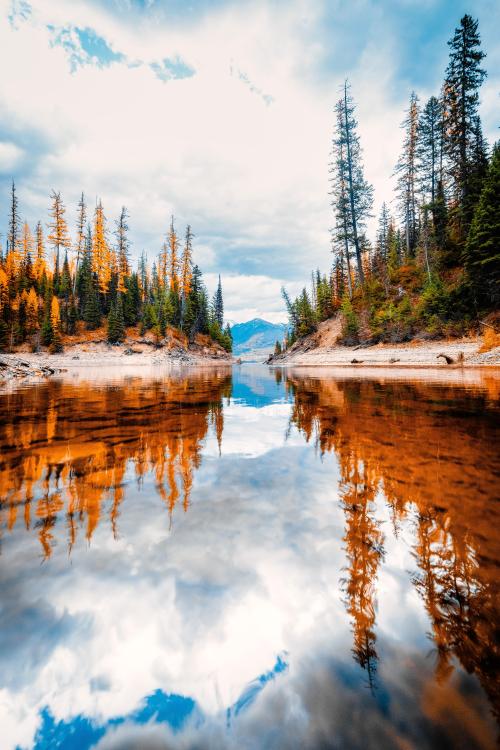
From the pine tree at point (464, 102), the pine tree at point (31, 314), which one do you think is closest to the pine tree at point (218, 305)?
the pine tree at point (31, 314)

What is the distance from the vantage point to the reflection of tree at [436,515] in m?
1.59

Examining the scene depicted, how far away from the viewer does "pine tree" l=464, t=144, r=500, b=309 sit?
848 inches

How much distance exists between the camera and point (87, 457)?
4312 mm

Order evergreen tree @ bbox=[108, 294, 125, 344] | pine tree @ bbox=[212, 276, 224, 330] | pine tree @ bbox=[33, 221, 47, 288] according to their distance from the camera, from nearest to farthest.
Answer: evergreen tree @ bbox=[108, 294, 125, 344] → pine tree @ bbox=[33, 221, 47, 288] → pine tree @ bbox=[212, 276, 224, 330]

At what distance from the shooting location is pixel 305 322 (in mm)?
51875

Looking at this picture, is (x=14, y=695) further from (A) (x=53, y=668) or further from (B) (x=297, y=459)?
(B) (x=297, y=459)

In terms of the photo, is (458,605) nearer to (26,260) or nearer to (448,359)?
(448,359)

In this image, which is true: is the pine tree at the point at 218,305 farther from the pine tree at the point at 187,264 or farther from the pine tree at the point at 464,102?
the pine tree at the point at 464,102

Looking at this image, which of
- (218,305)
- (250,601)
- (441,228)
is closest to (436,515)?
(250,601)

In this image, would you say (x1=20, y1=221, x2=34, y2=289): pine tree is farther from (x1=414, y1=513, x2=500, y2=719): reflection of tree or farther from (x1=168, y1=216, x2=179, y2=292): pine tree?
(x1=414, y1=513, x2=500, y2=719): reflection of tree

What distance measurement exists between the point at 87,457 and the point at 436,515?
4.07 metres

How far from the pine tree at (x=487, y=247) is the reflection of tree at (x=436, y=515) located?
2053 centimetres

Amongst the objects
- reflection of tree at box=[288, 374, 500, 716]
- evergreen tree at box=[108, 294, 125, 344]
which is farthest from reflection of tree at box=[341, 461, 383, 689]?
evergreen tree at box=[108, 294, 125, 344]

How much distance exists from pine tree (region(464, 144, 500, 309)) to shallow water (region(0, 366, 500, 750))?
76.0 feet
